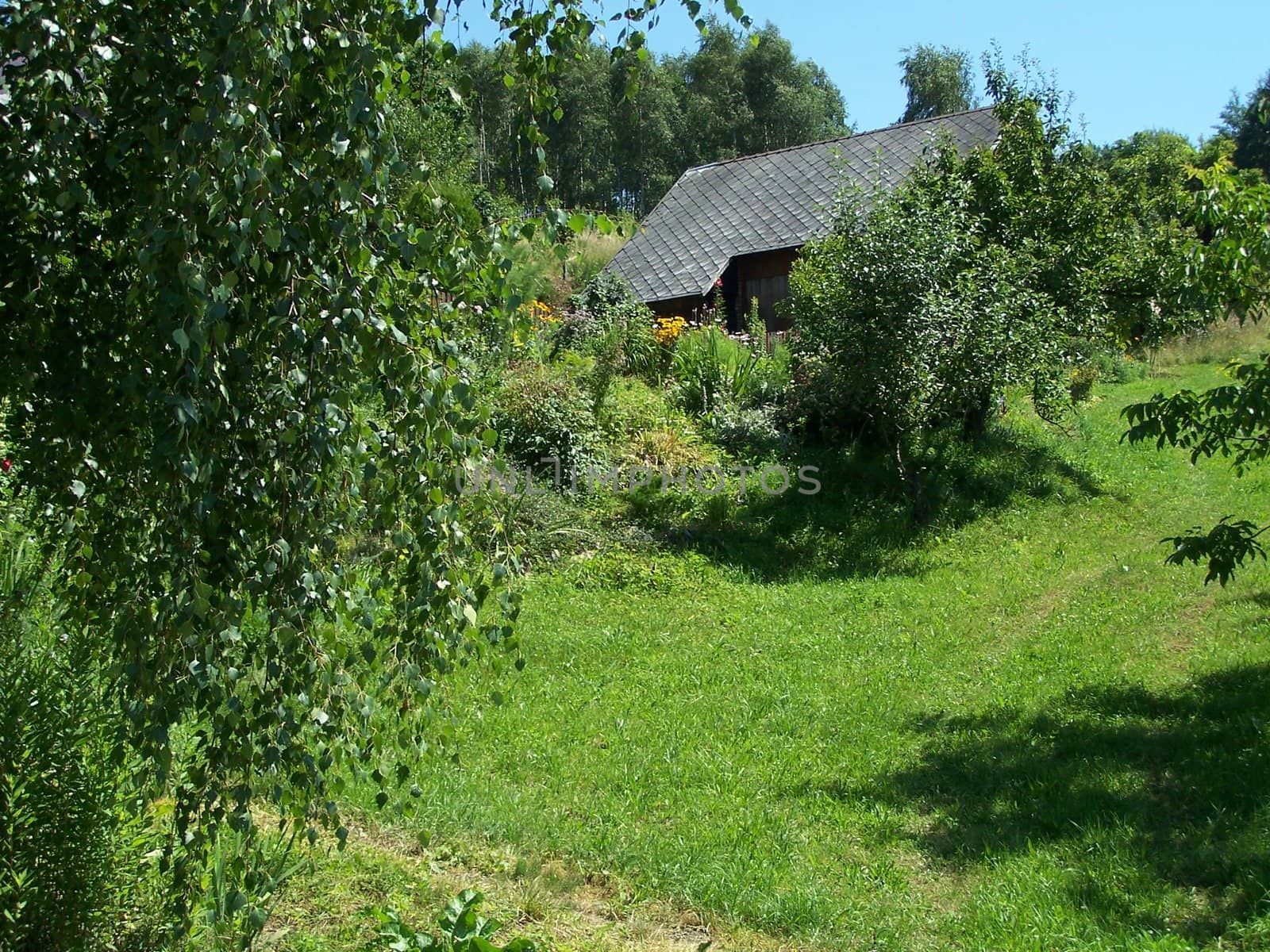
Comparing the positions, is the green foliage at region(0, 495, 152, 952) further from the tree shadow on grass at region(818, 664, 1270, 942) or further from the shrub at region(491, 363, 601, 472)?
the shrub at region(491, 363, 601, 472)

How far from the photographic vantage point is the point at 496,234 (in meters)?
2.92

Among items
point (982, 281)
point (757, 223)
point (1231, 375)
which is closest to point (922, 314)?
point (982, 281)

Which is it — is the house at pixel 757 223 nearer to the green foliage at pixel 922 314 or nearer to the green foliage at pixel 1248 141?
the green foliage at pixel 922 314

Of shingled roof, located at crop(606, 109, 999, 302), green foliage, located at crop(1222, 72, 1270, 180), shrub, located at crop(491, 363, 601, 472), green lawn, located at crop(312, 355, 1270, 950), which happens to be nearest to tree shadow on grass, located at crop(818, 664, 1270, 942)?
green lawn, located at crop(312, 355, 1270, 950)

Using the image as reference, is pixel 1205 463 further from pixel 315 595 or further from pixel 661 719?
pixel 315 595

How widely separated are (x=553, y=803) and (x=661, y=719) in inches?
56.2

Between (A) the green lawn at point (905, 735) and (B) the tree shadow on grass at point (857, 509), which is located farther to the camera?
(B) the tree shadow on grass at point (857, 509)

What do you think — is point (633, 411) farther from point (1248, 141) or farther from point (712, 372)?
point (1248, 141)

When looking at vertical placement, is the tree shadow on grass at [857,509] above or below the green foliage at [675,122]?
below

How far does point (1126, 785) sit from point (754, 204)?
53.7ft

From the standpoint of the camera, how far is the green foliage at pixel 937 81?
1828 inches

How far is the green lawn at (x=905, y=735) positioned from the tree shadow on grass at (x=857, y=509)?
52 mm

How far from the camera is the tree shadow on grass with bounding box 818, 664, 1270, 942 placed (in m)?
4.71

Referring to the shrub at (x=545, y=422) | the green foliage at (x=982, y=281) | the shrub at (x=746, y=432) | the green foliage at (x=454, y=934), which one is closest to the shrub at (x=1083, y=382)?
the green foliage at (x=982, y=281)
